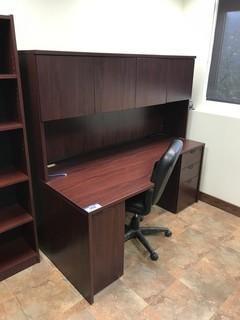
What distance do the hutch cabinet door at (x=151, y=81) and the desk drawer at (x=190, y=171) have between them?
0.76 meters

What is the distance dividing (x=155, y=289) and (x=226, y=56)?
2382mm

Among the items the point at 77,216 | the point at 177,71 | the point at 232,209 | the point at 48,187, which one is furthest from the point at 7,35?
the point at 232,209

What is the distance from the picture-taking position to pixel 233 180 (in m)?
2.77

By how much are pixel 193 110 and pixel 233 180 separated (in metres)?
0.90

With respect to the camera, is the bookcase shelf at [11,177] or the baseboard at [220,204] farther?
the baseboard at [220,204]

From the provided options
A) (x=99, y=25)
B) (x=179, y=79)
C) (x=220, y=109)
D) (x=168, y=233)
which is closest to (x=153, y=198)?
(x=168, y=233)

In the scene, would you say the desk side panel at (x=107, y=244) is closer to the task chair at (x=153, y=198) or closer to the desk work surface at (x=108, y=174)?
the desk work surface at (x=108, y=174)

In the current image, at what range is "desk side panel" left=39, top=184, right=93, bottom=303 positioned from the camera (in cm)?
167

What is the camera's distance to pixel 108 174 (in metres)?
2.07

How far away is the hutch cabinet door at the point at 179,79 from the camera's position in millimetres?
2484

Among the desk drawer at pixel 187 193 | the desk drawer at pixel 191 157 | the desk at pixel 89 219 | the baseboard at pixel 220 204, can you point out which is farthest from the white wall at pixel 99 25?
the baseboard at pixel 220 204

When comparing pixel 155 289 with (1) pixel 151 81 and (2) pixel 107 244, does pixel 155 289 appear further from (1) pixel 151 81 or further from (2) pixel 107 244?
(1) pixel 151 81

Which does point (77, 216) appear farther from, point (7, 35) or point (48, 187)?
point (7, 35)

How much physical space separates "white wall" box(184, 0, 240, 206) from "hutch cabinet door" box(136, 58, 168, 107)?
→ 693 mm
